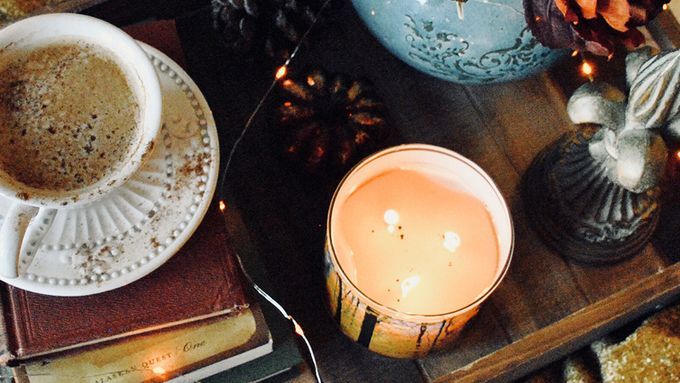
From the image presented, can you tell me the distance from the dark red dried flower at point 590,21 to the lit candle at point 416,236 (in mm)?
140

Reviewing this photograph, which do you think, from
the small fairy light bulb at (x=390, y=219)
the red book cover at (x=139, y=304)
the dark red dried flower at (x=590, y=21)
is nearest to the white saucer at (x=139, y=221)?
the red book cover at (x=139, y=304)

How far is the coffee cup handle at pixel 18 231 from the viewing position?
479 mm

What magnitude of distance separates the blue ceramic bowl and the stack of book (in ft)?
0.66

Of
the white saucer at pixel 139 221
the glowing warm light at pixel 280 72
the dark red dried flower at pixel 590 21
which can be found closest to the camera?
the dark red dried flower at pixel 590 21

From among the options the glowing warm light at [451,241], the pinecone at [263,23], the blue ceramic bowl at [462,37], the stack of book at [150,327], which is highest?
the blue ceramic bowl at [462,37]

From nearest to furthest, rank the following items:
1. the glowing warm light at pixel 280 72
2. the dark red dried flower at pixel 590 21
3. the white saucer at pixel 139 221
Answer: the dark red dried flower at pixel 590 21, the white saucer at pixel 139 221, the glowing warm light at pixel 280 72

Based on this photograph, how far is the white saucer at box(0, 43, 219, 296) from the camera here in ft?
1.78

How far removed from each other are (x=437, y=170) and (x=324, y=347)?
18 centimetres

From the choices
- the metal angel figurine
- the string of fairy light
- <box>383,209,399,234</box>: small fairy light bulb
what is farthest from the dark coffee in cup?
the metal angel figurine

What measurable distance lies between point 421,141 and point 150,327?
287mm

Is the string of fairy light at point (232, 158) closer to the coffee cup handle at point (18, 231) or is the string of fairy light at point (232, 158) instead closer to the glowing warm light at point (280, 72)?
the glowing warm light at point (280, 72)

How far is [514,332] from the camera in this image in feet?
2.09

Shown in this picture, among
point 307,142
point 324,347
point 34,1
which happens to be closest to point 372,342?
point 324,347

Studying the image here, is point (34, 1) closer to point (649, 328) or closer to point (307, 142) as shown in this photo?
point (307, 142)
